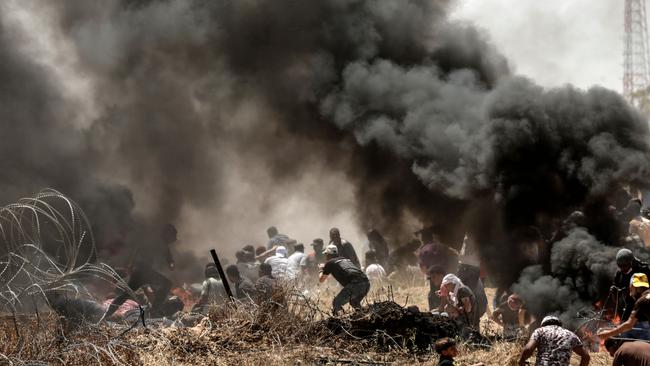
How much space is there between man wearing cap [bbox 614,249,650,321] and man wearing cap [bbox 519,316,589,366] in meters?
2.00

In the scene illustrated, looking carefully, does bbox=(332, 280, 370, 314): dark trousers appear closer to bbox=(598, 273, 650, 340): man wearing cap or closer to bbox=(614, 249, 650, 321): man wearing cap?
bbox=(614, 249, 650, 321): man wearing cap

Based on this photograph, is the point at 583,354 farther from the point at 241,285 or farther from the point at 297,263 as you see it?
the point at 297,263

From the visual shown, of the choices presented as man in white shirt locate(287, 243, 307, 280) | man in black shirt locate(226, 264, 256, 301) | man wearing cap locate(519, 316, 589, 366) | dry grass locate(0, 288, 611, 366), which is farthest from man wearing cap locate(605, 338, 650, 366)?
man in white shirt locate(287, 243, 307, 280)

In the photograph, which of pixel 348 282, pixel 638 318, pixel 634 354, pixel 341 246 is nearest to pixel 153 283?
pixel 341 246

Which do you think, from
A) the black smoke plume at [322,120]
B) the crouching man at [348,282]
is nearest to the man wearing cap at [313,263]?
the black smoke plume at [322,120]

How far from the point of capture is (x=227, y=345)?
415 inches

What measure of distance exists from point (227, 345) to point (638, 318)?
534 cm

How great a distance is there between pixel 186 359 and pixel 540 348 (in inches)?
180

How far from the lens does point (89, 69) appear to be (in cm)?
2058

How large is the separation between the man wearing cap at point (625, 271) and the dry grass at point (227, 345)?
105 cm

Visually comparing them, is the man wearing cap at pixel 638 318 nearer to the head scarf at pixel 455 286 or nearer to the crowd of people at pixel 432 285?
the crowd of people at pixel 432 285

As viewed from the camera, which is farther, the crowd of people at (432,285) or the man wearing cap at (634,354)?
the crowd of people at (432,285)

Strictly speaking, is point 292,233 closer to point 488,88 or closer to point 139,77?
point 139,77

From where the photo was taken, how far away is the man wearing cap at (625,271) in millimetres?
9492
